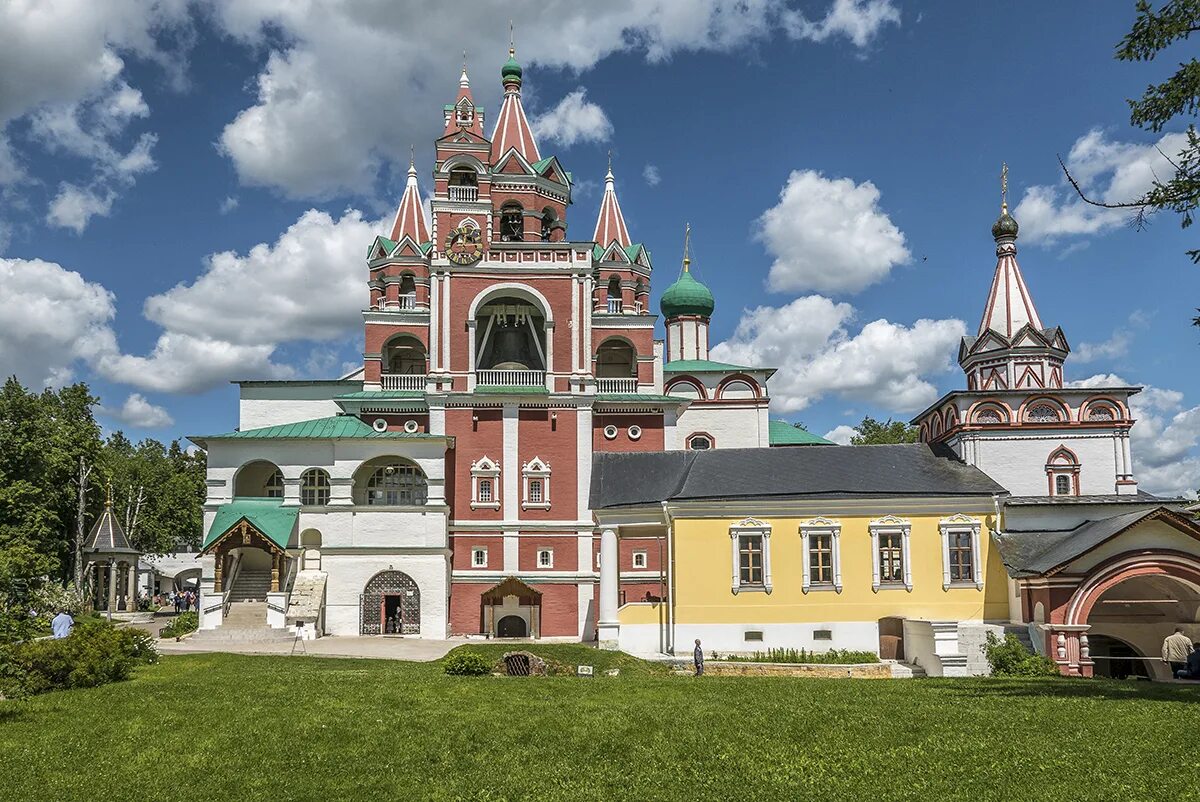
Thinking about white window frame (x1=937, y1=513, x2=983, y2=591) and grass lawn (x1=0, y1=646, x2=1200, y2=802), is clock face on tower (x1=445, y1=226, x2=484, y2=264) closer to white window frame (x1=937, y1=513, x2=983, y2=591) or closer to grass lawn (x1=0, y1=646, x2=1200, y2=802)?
white window frame (x1=937, y1=513, x2=983, y2=591)

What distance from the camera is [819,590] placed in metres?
25.5

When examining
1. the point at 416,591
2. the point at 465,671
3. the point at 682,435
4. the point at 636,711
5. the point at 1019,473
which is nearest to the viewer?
the point at 636,711

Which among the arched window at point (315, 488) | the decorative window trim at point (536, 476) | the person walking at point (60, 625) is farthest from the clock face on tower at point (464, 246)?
the person walking at point (60, 625)

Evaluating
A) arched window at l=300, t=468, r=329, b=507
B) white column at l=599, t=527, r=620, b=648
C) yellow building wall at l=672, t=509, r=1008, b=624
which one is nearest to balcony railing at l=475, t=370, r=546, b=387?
arched window at l=300, t=468, r=329, b=507

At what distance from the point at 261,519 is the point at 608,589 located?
39.6 ft

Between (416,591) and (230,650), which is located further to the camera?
(416,591)

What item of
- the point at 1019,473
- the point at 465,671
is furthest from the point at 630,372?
the point at 465,671

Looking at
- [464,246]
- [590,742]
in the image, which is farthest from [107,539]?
[590,742]

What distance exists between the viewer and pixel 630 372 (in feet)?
135

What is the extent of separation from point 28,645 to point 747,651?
1550 centimetres

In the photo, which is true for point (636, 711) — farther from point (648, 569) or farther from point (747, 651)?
point (648, 569)

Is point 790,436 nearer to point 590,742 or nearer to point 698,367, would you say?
point 698,367

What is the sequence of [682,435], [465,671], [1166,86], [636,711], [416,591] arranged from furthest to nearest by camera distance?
[682,435]
[416,591]
[465,671]
[636,711]
[1166,86]

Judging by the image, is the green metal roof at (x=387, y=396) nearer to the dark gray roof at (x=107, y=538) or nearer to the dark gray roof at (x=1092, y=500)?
the dark gray roof at (x=107, y=538)
